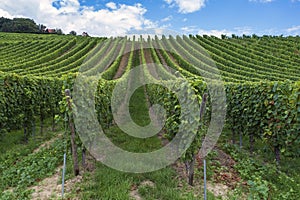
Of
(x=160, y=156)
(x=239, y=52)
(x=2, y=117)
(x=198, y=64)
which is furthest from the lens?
(x=239, y=52)

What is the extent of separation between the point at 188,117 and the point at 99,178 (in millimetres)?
2175

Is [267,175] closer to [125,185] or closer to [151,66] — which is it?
[125,185]

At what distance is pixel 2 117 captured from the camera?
7.25 metres

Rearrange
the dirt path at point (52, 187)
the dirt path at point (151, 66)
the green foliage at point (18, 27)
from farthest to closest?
the green foliage at point (18, 27), the dirt path at point (151, 66), the dirt path at point (52, 187)

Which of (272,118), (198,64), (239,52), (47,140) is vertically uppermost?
(239,52)

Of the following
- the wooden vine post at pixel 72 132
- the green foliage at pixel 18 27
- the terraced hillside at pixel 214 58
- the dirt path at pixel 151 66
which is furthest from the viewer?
the green foliage at pixel 18 27

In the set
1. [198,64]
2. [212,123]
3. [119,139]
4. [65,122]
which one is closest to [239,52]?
[198,64]

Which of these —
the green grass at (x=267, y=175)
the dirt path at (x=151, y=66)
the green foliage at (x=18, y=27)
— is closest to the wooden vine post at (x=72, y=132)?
the green grass at (x=267, y=175)

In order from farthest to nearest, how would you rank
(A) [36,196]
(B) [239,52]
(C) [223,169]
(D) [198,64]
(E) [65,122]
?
1. (B) [239,52]
2. (D) [198,64]
3. (C) [223,169]
4. (E) [65,122]
5. (A) [36,196]

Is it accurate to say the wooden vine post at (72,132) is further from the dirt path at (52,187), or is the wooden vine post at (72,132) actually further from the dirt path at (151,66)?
the dirt path at (151,66)

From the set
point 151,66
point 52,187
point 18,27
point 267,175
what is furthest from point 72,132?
point 18,27

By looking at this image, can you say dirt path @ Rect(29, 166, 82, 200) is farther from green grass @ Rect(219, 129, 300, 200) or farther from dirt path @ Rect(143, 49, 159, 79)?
dirt path @ Rect(143, 49, 159, 79)

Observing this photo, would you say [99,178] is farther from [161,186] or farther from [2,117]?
[2,117]

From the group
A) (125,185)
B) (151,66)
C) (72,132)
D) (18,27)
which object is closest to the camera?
(125,185)
